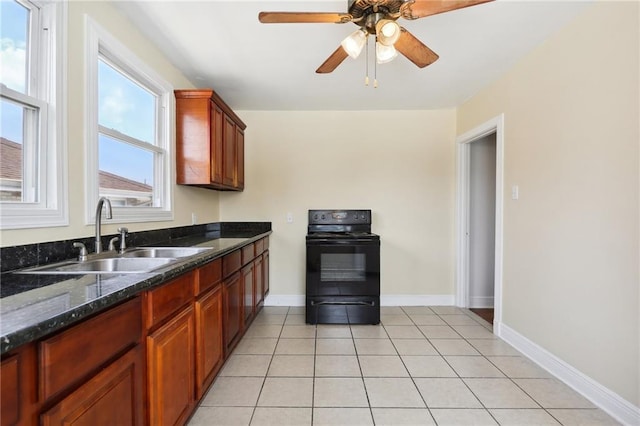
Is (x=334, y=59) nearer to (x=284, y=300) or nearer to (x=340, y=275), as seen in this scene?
(x=340, y=275)

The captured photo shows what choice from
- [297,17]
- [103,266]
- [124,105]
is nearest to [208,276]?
[103,266]

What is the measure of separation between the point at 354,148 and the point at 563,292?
2.36 m

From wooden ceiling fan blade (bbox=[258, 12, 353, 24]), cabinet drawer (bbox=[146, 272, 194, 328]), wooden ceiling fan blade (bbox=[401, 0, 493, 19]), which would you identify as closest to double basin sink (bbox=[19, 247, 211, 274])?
cabinet drawer (bbox=[146, 272, 194, 328])

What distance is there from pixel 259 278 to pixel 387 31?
240 cm

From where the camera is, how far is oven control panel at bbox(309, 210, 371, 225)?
11.3ft

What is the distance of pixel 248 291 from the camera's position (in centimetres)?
259

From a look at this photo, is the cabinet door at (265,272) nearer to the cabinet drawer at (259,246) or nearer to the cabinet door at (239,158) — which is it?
the cabinet drawer at (259,246)

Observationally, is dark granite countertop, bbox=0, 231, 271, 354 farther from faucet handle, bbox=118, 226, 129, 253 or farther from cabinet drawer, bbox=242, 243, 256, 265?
cabinet drawer, bbox=242, 243, 256, 265

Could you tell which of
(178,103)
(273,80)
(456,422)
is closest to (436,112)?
(273,80)

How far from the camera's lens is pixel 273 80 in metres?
2.71

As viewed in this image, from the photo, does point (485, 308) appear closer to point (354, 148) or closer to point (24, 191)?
point (354, 148)

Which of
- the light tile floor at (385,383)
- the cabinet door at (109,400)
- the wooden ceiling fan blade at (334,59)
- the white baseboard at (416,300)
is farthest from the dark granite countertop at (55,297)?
the white baseboard at (416,300)

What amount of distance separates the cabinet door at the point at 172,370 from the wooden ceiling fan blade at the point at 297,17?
1.46 metres

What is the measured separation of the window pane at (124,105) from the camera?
5.84 feet
